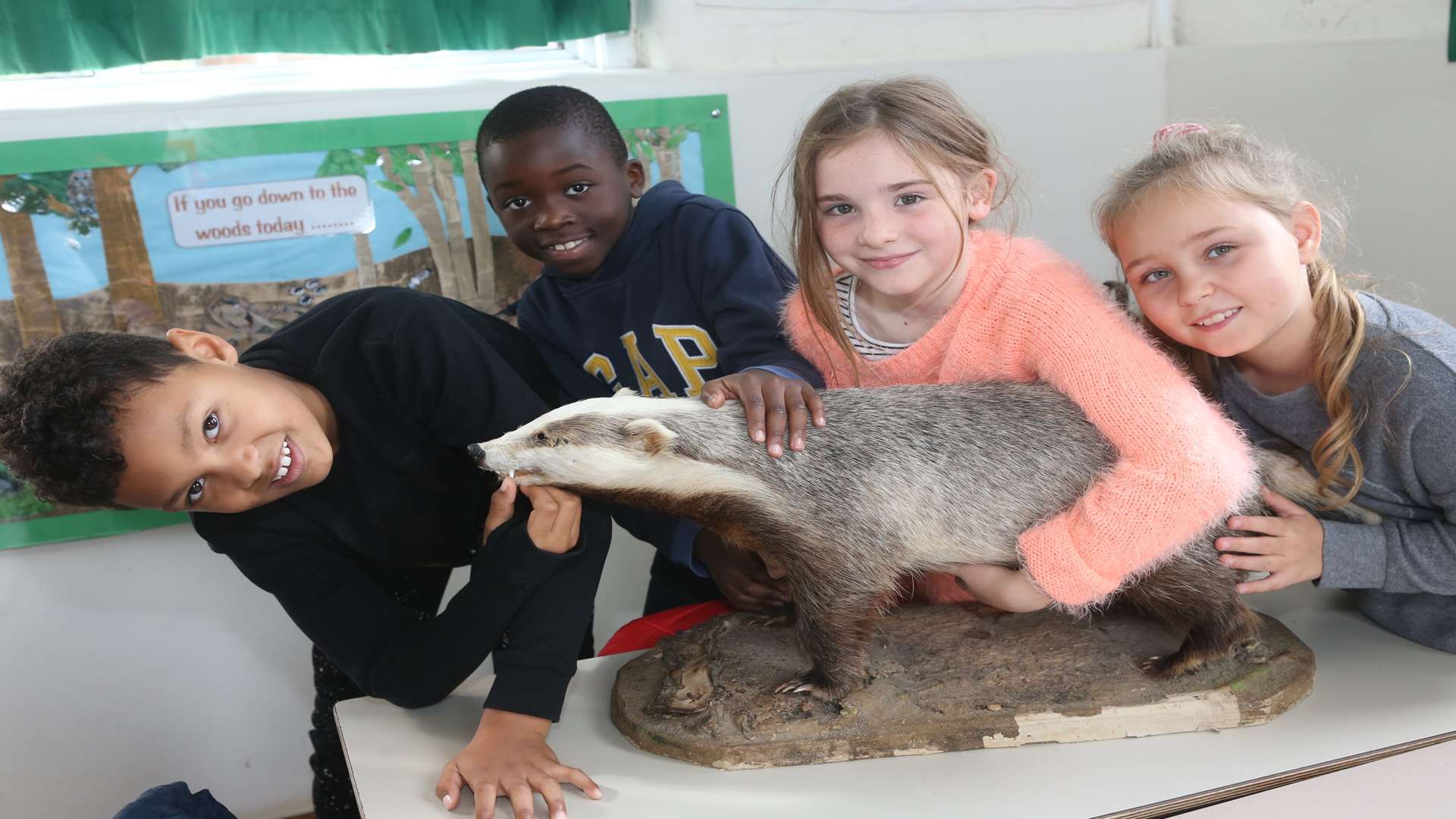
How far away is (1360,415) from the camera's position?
149 centimetres

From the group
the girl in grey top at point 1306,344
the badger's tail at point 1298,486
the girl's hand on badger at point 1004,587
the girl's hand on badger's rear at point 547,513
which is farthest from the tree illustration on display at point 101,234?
the badger's tail at point 1298,486

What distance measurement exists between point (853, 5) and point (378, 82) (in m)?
1.15

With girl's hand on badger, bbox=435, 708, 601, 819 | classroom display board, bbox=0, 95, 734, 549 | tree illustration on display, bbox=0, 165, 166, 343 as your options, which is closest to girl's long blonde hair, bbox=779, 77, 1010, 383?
girl's hand on badger, bbox=435, 708, 601, 819

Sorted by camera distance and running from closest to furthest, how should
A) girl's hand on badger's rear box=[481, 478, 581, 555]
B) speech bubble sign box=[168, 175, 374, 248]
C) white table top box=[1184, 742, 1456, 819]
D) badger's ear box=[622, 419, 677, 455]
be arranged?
white table top box=[1184, 742, 1456, 819] < badger's ear box=[622, 419, 677, 455] < girl's hand on badger's rear box=[481, 478, 581, 555] < speech bubble sign box=[168, 175, 374, 248]

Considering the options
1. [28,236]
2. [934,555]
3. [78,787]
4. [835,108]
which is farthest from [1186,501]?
[78,787]

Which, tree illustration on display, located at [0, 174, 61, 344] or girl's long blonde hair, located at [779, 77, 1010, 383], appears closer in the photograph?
girl's long blonde hair, located at [779, 77, 1010, 383]

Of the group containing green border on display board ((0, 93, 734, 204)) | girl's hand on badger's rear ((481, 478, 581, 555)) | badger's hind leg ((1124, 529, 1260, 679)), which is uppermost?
green border on display board ((0, 93, 734, 204))

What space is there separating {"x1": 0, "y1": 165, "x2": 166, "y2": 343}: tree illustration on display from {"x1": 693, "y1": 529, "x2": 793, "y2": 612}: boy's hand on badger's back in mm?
1305

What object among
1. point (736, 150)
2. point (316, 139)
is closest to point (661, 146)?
point (736, 150)

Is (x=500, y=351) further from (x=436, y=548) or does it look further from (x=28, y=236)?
(x=28, y=236)

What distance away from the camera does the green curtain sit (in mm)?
2068

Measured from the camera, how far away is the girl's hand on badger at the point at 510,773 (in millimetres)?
1302

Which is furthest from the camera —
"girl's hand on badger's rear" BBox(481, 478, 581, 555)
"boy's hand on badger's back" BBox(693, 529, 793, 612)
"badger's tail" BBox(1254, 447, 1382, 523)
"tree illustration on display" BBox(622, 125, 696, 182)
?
"tree illustration on display" BBox(622, 125, 696, 182)

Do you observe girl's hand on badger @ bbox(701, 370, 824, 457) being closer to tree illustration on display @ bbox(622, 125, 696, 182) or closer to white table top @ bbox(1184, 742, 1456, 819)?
white table top @ bbox(1184, 742, 1456, 819)
